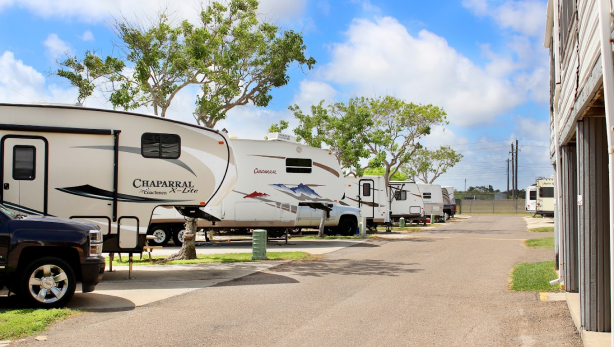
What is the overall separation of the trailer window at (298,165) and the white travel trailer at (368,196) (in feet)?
25.8

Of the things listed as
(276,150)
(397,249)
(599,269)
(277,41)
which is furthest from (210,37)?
(599,269)

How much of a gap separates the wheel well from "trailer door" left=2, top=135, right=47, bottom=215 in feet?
8.56

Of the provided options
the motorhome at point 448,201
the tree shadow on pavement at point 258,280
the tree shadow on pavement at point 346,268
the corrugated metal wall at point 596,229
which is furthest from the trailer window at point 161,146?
the motorhome at point 448,201

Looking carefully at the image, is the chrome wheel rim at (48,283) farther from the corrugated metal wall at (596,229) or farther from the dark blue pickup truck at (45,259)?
the corrugated metal wall at (596,229)

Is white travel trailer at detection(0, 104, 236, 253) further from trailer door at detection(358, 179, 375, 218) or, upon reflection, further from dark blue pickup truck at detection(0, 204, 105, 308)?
trailer door at detection(358, 179, 375, 218)

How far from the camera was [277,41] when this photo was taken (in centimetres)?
1823

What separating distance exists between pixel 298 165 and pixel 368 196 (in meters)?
8.59

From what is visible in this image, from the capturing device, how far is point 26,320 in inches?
287

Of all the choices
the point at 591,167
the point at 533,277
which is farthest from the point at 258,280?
the point at 591,167

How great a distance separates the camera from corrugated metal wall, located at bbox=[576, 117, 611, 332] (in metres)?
6.22

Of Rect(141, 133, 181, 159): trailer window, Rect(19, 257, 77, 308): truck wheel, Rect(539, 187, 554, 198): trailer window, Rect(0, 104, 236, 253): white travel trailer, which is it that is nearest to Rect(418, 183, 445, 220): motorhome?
Rect(539, 187, 554, 198): trailer window

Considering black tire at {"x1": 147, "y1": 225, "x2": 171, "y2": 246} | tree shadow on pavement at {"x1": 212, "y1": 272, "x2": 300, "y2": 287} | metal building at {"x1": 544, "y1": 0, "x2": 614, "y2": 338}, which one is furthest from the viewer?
black tire at {"x1": 147, "y1": 225, "x2": 171, "y2": 246}

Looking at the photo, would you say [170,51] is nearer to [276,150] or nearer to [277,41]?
[277,41]

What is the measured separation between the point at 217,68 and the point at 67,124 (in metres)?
7.24
